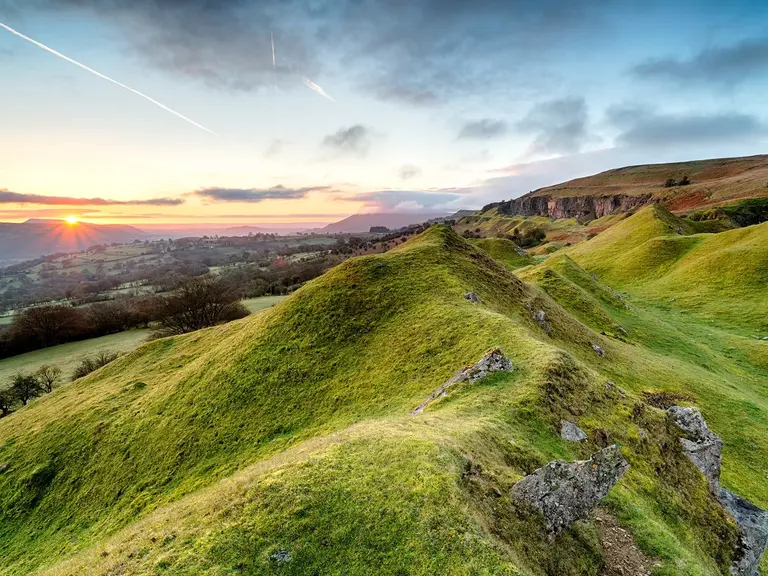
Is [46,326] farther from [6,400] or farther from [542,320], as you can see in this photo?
[542,320]

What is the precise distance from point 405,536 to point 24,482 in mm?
28618

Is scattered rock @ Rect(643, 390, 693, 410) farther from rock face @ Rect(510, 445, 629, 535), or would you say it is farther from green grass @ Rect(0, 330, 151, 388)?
green grass @ Rect(0, 330, 151, 388)

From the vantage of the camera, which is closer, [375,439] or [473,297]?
[375,439]

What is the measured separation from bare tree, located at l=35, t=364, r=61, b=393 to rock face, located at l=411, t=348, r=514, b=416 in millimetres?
67686

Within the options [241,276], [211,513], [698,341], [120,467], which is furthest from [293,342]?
[241,276]

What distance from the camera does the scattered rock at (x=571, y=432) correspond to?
48.5 feet

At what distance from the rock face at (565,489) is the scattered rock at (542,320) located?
718 inches

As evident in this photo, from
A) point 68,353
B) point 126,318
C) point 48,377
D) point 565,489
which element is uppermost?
point 565,489

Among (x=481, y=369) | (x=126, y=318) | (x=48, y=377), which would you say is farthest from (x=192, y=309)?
(x=481, y=369)

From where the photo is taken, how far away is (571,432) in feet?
49.1

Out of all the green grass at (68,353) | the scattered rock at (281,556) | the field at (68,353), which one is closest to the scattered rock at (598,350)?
the scattered rock at (281,556)

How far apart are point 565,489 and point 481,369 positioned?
7751mm

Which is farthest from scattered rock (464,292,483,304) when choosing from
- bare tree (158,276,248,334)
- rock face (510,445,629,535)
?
bare tree (158,276,248,334)

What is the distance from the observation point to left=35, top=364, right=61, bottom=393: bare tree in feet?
186
